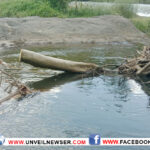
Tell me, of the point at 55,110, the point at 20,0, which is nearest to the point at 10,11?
the point at 20,0

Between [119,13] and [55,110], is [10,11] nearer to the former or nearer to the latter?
[119,13]

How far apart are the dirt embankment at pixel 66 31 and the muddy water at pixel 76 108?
9.68 m

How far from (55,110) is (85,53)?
11537 mm

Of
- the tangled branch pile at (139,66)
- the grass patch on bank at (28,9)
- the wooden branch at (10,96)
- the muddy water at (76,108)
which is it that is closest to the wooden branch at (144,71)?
the tangled branch pile at (139,66)

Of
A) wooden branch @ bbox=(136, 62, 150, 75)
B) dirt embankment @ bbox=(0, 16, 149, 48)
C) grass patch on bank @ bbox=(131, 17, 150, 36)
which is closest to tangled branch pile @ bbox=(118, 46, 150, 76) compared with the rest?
wooden branch @ bbox=(136, 62, 150, 75)

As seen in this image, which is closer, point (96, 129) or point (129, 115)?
point (96, 129)

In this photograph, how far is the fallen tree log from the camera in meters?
13.9

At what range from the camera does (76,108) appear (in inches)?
449

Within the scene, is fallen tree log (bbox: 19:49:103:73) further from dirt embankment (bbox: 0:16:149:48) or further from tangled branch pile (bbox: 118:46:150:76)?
dirt embankment (bbox: 0:16:149:48)

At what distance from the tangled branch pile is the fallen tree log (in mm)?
1130

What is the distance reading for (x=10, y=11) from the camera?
32031 millimetres

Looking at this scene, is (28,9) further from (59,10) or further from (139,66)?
(139,66)

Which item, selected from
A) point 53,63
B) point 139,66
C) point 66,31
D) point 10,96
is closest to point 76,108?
point 10,96

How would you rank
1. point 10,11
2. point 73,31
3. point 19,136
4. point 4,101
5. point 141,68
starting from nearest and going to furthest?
1. point 19,136
2. point 4,101
3. point 141,68
4. point 73,31
5. point 10,11
